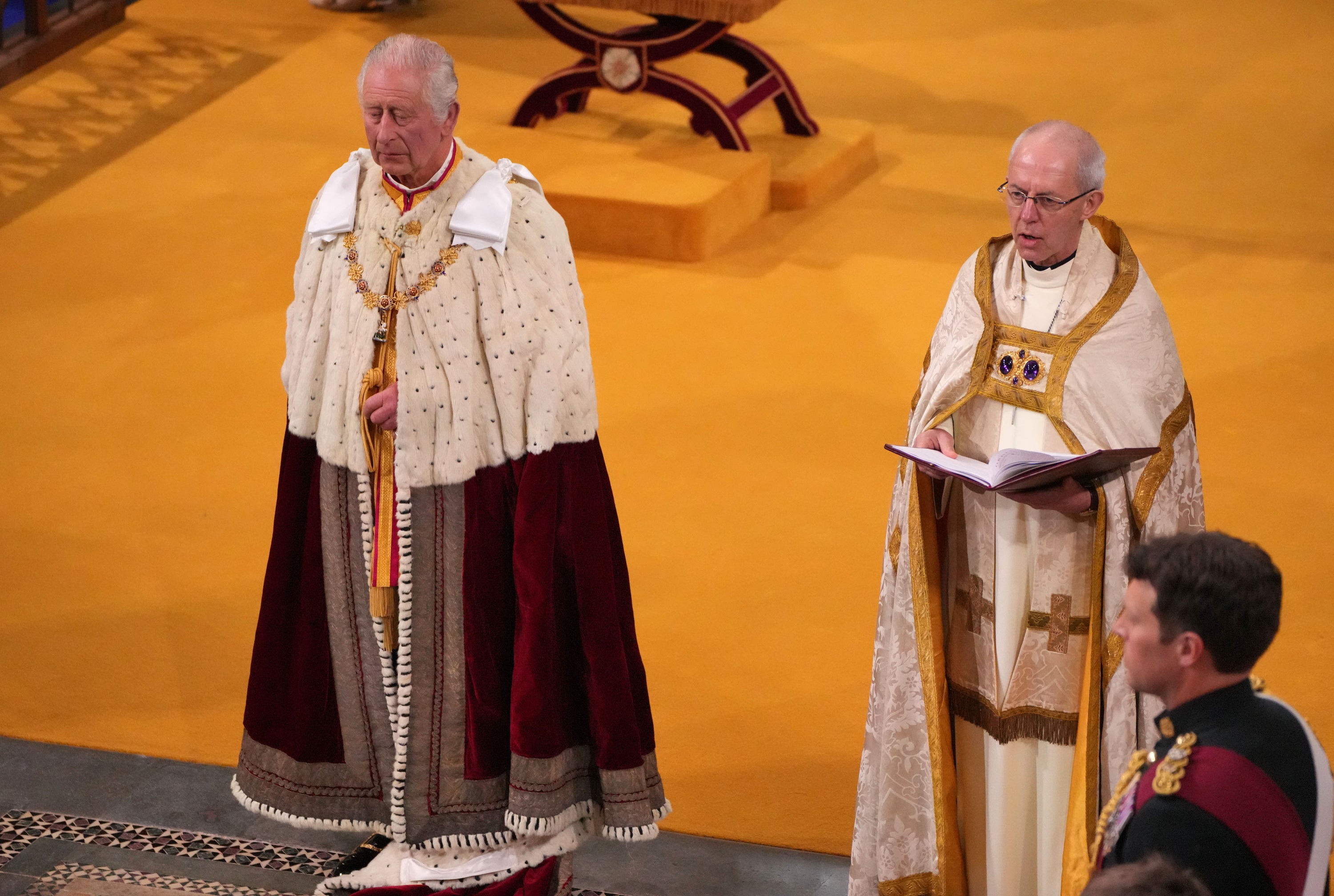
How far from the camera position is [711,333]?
716cm

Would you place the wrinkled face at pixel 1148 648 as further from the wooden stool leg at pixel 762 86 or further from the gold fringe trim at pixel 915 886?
the wooden stool leg at pixel 762 86

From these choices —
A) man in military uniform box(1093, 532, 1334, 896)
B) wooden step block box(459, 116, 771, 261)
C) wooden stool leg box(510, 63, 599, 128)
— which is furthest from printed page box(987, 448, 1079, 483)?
wooden stool leg box(510, 63, 599, 128)

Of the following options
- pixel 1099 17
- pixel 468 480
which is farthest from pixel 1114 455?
pixel 1099 17

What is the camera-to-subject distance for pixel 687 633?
512cm

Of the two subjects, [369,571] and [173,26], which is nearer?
[369,571]

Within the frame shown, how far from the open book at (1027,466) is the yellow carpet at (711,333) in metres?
1.33

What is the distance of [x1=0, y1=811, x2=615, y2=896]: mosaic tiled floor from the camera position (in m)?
3.93

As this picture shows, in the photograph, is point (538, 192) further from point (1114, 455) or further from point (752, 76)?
point (752, 76)

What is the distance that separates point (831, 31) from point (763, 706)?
7.64 m

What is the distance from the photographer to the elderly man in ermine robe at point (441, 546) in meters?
3.46

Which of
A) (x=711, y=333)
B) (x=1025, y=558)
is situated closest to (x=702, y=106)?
(x=711, y=333)

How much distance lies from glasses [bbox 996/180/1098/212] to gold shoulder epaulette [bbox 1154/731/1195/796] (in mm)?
1289

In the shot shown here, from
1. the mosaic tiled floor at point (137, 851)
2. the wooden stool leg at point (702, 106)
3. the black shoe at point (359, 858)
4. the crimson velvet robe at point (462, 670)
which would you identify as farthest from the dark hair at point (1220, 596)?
the wooden stool leg at point (702, 106)

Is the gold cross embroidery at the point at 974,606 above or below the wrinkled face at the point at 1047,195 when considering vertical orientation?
below
